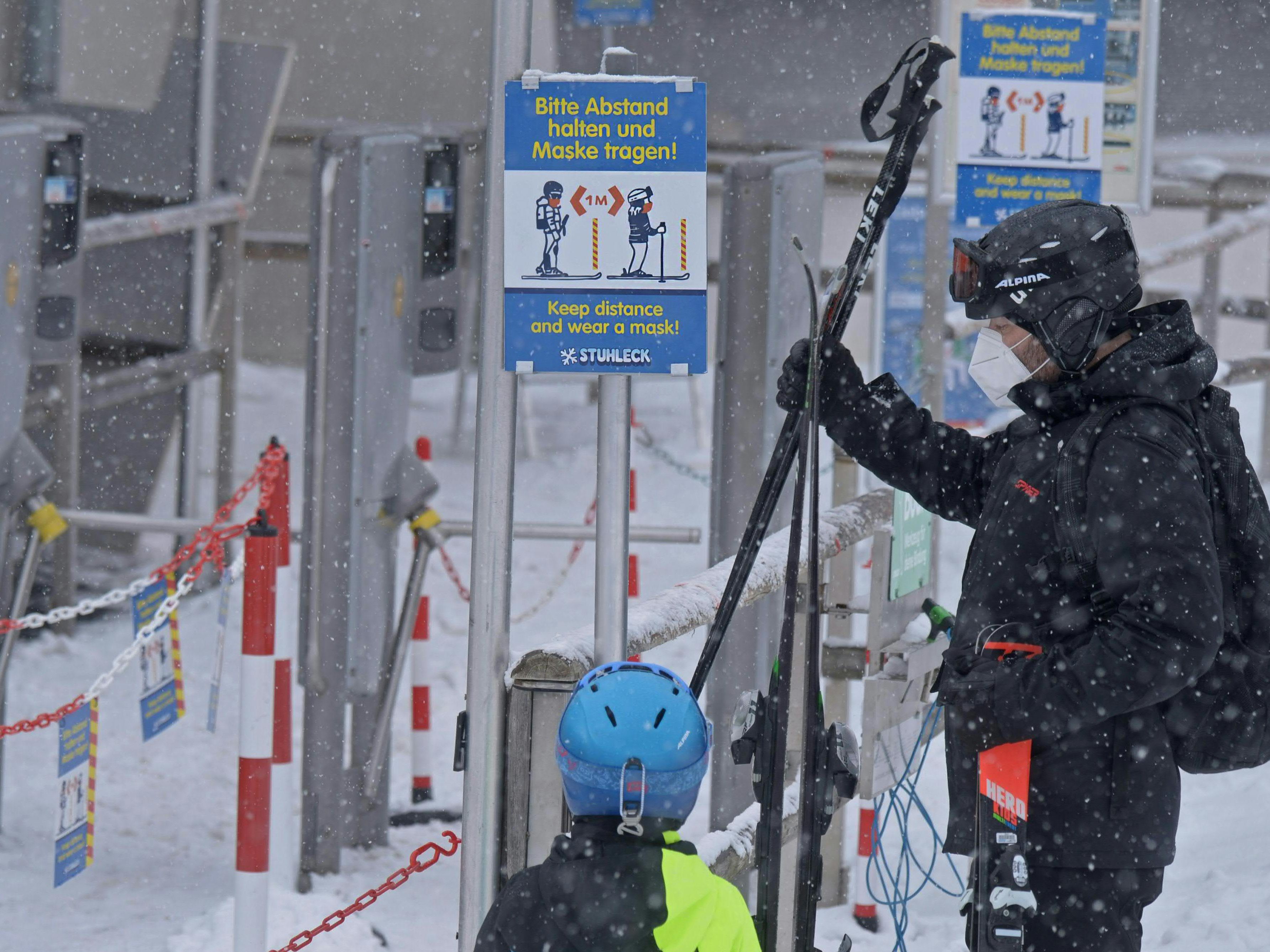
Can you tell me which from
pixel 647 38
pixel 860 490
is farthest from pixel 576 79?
pixel 647 38

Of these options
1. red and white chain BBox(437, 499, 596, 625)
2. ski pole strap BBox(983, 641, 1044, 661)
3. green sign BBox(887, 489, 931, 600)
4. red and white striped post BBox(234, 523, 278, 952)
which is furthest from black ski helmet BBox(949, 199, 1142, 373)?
red and white striped post BBox(234, 523, 278, 952)

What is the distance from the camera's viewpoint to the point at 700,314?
267cm

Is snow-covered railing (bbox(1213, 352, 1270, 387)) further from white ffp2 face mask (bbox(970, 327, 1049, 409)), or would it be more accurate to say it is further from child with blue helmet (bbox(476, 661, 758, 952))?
child with blue helmet (bbox(476, 661, 758, 952))

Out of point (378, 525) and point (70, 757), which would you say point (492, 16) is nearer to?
point (70, 757)

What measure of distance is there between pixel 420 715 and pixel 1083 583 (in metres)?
3.69

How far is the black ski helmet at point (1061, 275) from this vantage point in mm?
2457

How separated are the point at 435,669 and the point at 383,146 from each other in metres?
3.13

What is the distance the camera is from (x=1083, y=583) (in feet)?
7.85

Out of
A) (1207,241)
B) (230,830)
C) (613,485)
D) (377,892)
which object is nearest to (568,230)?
(613,485)

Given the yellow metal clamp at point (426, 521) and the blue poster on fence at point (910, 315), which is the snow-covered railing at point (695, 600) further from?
the blue poster on fence at point (910, 315)

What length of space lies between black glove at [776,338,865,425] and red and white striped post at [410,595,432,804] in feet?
10.3

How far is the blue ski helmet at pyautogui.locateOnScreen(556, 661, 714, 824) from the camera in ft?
7.07

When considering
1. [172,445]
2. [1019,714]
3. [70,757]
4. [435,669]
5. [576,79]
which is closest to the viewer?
[1019,714]

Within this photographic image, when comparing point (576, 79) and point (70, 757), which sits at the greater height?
point (576, 79)
